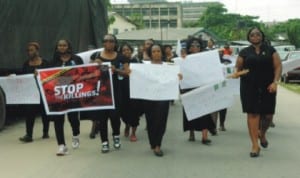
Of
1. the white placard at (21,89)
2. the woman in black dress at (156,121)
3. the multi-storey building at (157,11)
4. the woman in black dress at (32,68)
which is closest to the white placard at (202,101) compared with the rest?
the woman in black dress at (156,121)

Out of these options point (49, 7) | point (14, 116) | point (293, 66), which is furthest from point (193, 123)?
point (14, 116)

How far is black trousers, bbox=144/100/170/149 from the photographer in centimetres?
896

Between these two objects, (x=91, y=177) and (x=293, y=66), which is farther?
(x=293, y=66)

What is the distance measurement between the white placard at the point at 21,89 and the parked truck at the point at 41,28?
0.17 metres

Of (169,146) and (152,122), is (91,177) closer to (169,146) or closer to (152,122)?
(152,122)

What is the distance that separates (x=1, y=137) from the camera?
10836 millimetres

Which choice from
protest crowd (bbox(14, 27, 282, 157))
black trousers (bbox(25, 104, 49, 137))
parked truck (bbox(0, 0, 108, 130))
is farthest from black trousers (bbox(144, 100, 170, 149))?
parked truck (bbox(0, 0, 108, 130))

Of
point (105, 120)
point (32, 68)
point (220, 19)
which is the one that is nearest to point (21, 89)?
point (32, 68)

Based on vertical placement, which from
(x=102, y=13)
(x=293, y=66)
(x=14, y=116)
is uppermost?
(x=102, y=13)

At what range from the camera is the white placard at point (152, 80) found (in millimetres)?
9070

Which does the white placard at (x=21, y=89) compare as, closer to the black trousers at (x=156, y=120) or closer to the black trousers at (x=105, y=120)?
the black trousers at (x=105, y=120)

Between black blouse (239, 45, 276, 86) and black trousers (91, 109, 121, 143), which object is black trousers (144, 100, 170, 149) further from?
black blouse (239, 45, 276, 86)

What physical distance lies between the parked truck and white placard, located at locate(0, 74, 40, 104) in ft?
0.55

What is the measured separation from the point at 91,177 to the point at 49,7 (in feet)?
20.6
